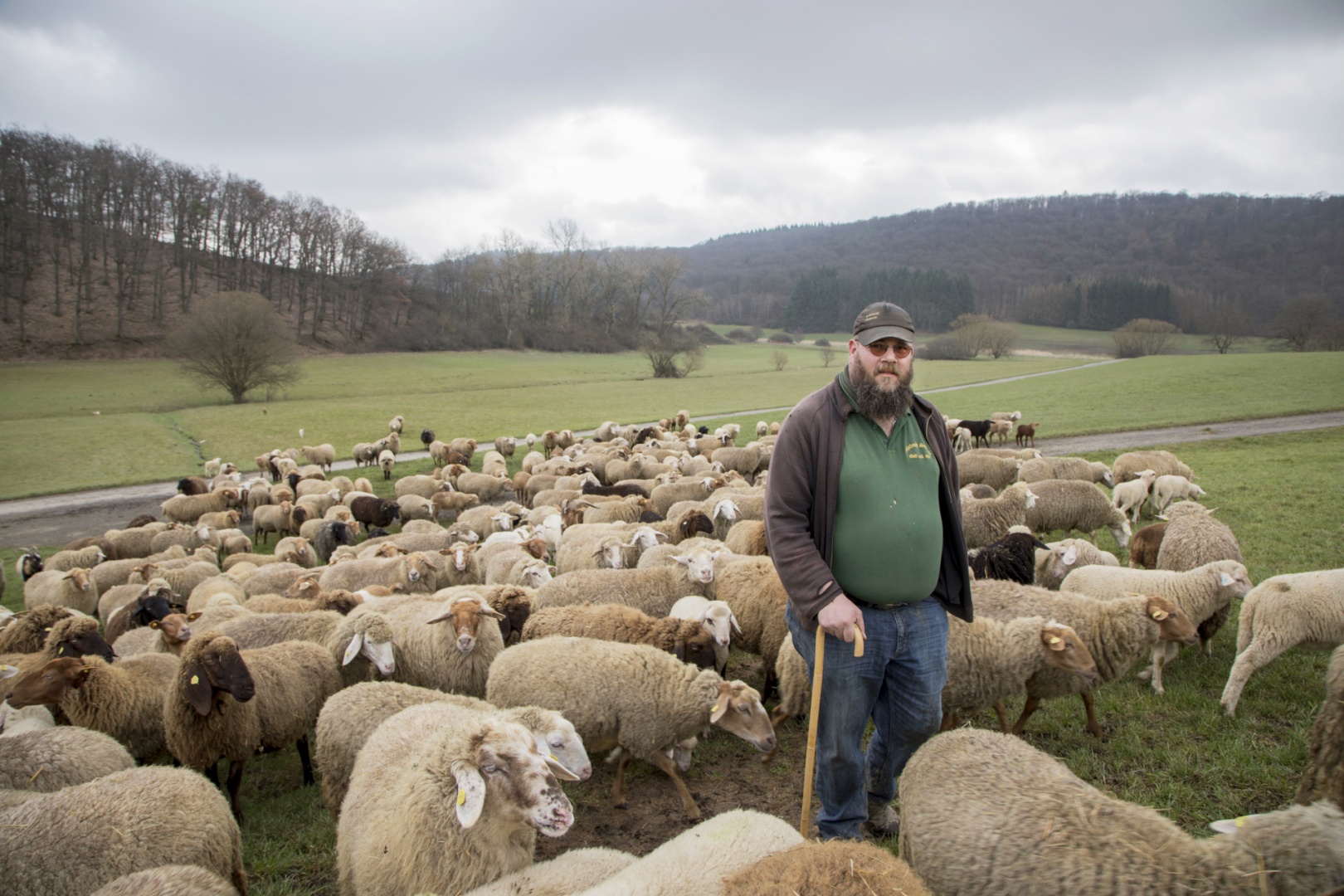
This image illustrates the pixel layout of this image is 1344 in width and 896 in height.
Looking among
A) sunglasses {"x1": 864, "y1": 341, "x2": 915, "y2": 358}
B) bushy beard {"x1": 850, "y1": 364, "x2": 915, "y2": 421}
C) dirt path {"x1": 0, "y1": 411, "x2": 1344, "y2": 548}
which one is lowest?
dirt path {"x1": 0, "y1": 411, "x2": 1344, "y2": 548}

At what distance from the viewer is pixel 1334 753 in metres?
3.54

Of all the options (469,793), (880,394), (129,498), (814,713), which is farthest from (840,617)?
(129,498)

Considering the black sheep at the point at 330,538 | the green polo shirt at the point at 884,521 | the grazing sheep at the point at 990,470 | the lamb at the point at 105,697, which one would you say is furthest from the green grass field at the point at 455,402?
the green polo shirt at the point at 884,521

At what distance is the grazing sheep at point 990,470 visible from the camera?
51.7 ft

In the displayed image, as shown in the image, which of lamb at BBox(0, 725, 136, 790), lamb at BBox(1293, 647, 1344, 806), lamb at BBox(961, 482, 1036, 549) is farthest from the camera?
lamb at BBox(961, 482, 1036, 549)

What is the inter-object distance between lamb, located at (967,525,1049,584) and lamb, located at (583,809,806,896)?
5866 millimetres

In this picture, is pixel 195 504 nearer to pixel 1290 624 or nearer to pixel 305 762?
pixel 305 762

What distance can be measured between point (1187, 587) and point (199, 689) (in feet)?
29.7

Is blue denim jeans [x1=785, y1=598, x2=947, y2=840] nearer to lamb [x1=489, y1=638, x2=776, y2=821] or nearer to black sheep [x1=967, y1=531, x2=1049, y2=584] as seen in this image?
lamb [x1=489, y1=638, x2=776, y2=821]

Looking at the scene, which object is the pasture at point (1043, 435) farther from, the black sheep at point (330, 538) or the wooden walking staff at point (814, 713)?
the black sheep at point (330, 538)

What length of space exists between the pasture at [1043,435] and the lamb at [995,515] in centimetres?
274

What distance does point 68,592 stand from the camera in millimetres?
10406

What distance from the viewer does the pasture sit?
478 centimetres

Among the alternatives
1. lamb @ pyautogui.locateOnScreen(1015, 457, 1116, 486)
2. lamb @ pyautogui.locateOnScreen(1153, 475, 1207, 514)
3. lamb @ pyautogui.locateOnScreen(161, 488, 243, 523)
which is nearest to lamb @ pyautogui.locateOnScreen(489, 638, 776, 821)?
lamb @ pyautogui.locateOnScreen(1153, 475, 1207, 514)
